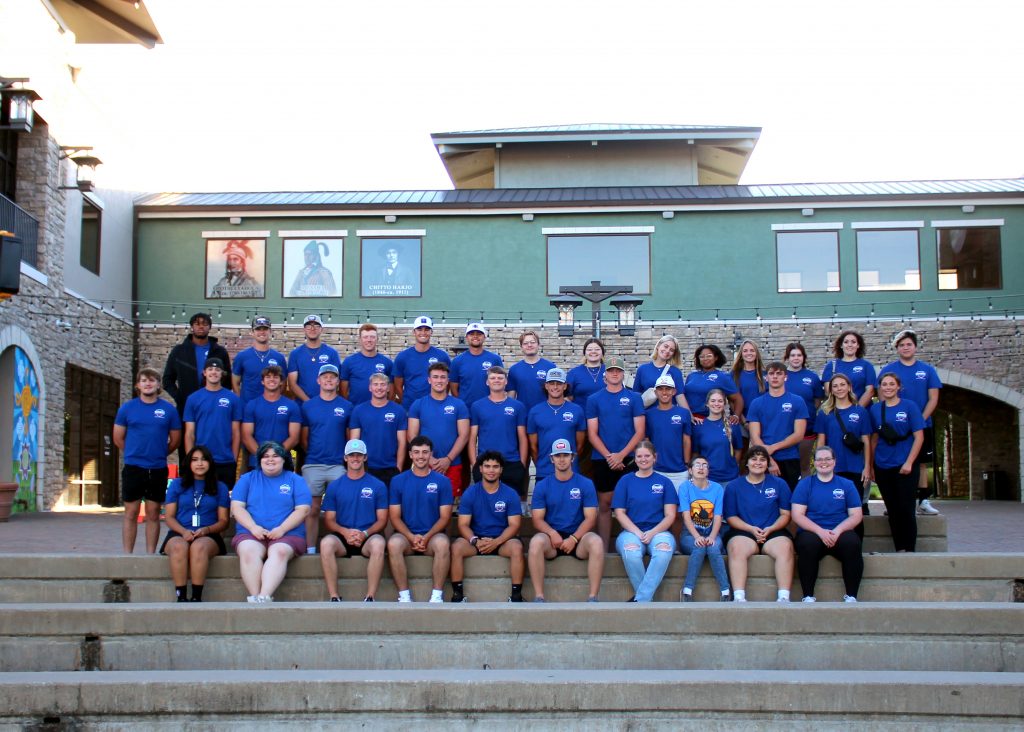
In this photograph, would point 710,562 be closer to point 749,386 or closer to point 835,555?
point 835,555

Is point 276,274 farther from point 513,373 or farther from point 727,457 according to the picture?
point 727,457

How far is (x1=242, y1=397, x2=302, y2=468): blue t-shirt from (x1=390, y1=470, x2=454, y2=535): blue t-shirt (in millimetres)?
1161

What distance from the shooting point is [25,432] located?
17.2 meters

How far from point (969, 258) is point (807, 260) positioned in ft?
10.9

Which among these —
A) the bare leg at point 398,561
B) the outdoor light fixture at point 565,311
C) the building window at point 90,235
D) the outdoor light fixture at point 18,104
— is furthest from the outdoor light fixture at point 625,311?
the building window at point 90,235

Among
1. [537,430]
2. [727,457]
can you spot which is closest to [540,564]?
[537,430]

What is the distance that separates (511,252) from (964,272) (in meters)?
9.32

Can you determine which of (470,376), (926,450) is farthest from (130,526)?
(926,450)

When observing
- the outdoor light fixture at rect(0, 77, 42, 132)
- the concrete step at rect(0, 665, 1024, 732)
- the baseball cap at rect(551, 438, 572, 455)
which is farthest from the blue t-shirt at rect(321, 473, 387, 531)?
the outdoor light fixture at rect(0, 77, 42, 132)

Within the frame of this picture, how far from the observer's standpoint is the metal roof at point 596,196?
22125 millimetres

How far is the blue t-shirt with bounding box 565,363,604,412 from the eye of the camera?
916 centimetres

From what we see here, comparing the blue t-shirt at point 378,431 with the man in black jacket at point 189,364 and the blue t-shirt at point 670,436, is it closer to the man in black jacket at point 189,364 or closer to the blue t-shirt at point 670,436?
the man in black jacket at point 189,364

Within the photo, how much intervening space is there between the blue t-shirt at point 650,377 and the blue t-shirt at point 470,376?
1.25 m

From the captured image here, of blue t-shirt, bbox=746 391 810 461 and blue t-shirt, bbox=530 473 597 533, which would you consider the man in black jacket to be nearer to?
blue t-shirt, bbox=530 473 597 533
